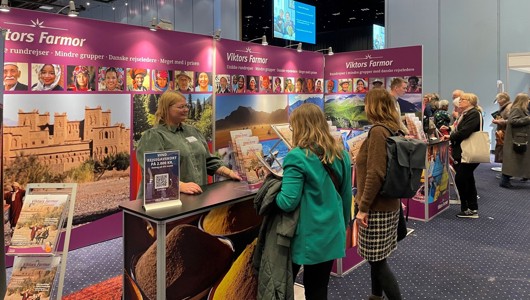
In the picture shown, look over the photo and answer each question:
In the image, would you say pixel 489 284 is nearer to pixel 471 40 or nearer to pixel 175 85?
pixel 175 85

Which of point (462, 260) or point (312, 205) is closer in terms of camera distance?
point (312, 205)

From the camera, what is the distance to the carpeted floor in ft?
10.2

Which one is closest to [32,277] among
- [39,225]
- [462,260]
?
[39,225]

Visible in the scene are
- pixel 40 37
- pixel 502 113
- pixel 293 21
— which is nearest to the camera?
pixel 40 37

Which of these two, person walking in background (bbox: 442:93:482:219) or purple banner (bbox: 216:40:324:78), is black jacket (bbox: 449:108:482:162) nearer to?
person walking in background (bbox: 442:93:482:219)

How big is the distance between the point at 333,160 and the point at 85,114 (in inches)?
111

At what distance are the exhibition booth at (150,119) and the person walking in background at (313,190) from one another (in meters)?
0.45

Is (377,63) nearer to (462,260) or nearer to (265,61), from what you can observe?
(265,61)

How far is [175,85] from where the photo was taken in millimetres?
4613

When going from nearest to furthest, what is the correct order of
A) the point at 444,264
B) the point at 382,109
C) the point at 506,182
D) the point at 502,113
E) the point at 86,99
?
the point at 382,109 → the point at 444,264 → the point at 86,99 → the point at 506,182 → the point at 502,113

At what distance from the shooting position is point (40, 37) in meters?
3.50

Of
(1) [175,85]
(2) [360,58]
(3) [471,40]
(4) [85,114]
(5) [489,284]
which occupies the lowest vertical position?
(5) [489,284]

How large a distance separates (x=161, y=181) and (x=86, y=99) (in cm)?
232

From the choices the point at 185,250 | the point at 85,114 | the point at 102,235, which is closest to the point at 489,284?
the point at 185,250
